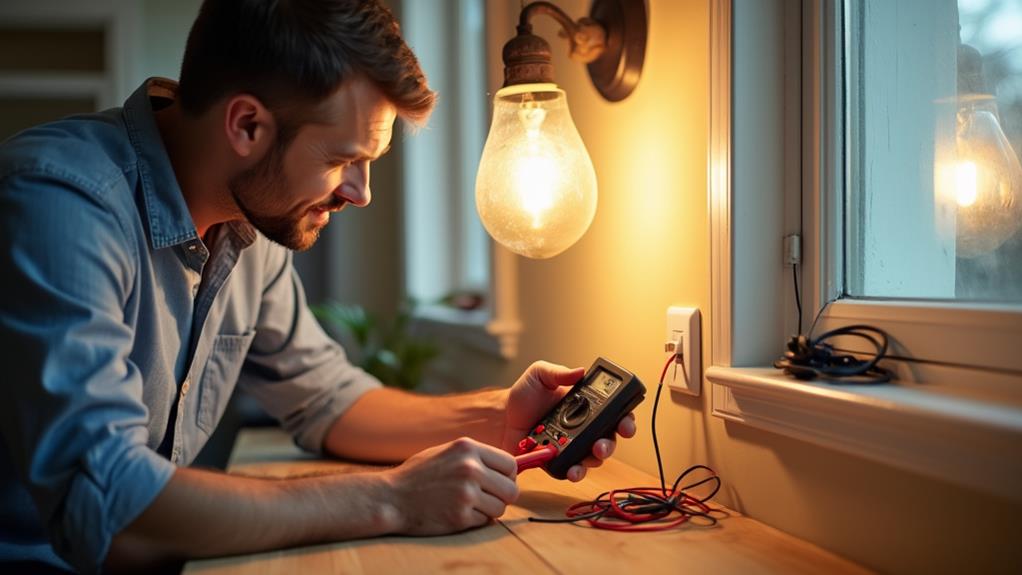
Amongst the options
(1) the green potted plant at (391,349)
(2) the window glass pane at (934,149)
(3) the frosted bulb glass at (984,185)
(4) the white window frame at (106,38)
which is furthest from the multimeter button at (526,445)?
(4) the white window frame at (106,38)

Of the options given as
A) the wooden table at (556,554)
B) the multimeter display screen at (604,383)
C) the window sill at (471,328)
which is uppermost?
the multimeter display screen at (604,383)

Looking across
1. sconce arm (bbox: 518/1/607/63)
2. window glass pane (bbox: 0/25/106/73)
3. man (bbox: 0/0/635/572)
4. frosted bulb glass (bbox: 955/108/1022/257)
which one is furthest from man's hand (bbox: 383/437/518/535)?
window glass pane (bbox: 0/25/106/73)

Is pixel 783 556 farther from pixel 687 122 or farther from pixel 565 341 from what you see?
A: pixel 565 341

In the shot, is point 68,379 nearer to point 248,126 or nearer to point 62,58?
point 248,126

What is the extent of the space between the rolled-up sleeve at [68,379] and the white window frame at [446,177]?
1.57 m

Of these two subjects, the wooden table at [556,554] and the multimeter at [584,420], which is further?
the multimeter at [584,420]

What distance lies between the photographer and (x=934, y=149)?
0.89 meters

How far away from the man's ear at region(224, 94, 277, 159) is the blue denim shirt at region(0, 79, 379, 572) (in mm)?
89

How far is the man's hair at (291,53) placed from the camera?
1.08 metres

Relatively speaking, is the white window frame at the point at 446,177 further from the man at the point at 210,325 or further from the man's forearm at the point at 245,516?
the man's forearm at the point at 245,516

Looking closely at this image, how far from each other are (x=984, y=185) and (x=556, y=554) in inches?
21.0

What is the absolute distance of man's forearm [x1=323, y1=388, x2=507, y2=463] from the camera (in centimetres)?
126

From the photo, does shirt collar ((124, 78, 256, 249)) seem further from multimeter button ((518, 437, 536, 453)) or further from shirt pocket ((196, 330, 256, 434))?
multimeter button ((518, 437, 536, 453))

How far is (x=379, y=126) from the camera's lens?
3.81 ft
